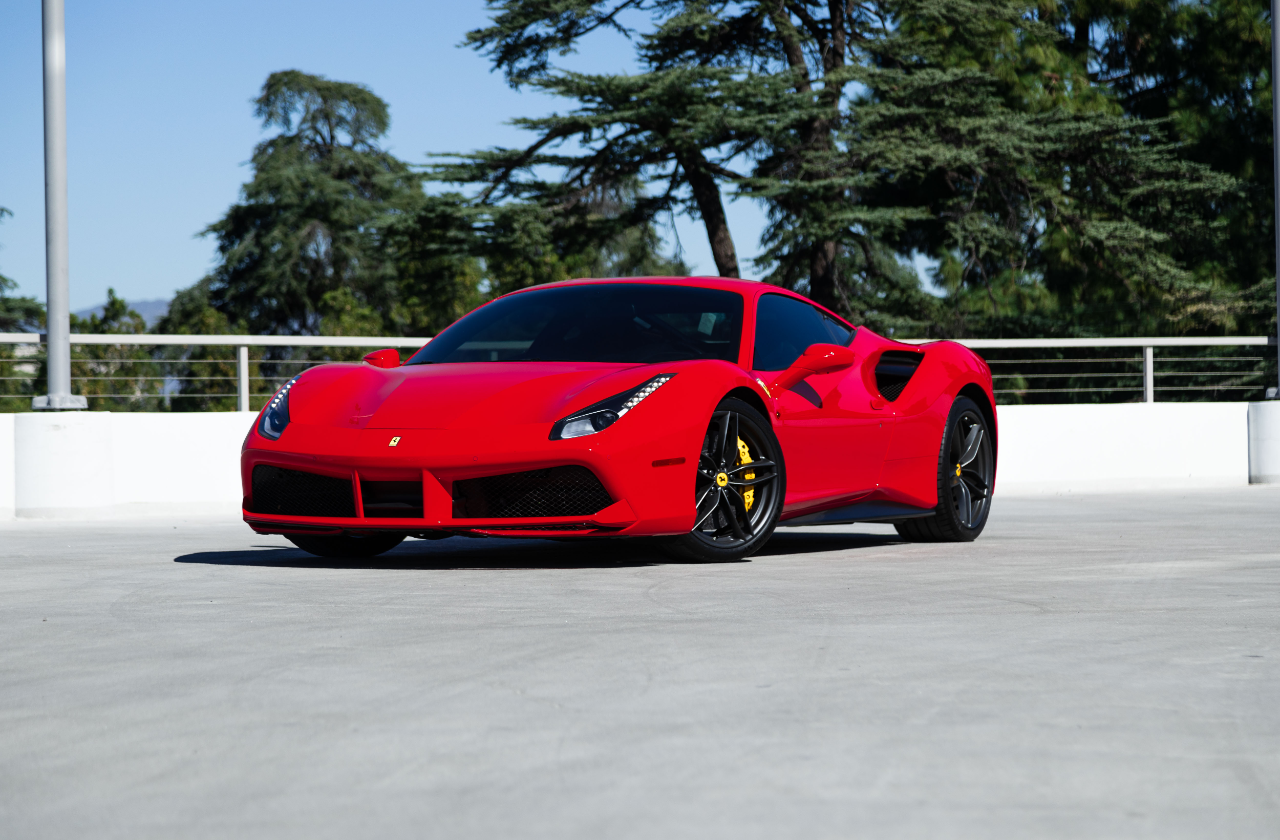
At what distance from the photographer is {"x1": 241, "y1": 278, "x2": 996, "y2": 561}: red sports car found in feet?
20.0

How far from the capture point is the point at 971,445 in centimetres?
838

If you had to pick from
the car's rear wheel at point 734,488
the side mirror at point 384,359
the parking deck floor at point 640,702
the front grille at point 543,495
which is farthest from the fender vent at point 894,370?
the side mirror at point 384,359

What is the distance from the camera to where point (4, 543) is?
27.2ft

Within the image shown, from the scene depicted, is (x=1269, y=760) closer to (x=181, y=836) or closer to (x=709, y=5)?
(x=181, y=836)

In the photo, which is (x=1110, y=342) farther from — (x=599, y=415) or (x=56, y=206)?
(x=599, y=415)

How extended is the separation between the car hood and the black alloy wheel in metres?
2.18

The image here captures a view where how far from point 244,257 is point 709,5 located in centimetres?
3452

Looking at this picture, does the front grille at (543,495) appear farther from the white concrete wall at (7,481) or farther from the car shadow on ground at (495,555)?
the white concrete wall at (7,481)

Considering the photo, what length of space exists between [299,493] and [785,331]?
239 centimetres

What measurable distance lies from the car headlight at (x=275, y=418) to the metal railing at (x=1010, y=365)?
226 cm

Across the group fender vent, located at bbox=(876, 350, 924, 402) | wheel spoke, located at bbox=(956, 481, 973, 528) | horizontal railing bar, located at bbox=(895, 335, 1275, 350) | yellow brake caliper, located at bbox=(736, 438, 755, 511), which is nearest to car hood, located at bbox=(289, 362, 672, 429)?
yellow brake caliper, located at bbox=(736, 438, 755, 511)

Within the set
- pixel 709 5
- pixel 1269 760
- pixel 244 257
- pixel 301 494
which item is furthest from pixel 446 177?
pixel 244 257

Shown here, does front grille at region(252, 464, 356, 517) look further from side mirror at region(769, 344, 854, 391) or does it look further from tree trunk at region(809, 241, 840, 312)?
tree trunk at region(809, 241, 840, 312)

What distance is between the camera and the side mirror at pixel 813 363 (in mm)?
7098
